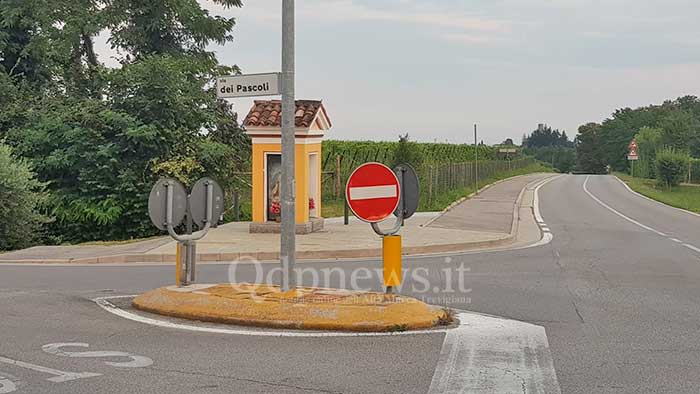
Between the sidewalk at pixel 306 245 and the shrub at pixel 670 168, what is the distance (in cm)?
4541

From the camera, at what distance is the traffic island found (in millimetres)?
8672

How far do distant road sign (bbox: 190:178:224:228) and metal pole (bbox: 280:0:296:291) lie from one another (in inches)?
41.2

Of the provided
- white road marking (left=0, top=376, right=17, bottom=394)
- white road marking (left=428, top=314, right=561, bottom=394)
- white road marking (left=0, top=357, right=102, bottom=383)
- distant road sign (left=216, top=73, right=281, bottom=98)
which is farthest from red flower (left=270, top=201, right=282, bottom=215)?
white road marking (left=0, top=376, right=17, bottom=394)

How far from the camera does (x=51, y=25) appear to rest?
34719 millimetres

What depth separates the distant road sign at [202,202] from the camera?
10.1 m

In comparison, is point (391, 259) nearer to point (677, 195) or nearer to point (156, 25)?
point (156, 25)

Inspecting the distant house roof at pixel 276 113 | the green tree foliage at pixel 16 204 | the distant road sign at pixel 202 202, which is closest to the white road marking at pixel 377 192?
the distant road sign at pixel 202 202

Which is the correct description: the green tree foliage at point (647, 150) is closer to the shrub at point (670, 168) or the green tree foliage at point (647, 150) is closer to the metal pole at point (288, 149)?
the shrub at point (670, 168)

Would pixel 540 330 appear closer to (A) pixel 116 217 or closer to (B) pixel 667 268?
(B) pixel 667 268

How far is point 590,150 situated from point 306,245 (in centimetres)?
15629

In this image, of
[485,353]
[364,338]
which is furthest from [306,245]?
[485,353]

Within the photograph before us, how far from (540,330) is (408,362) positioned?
222cm

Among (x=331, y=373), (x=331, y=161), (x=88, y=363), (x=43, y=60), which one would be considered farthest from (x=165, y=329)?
(x=331, y=161)

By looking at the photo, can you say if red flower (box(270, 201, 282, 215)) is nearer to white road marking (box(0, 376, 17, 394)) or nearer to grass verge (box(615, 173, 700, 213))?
white road marking (box(0, 376, 17, 394))
